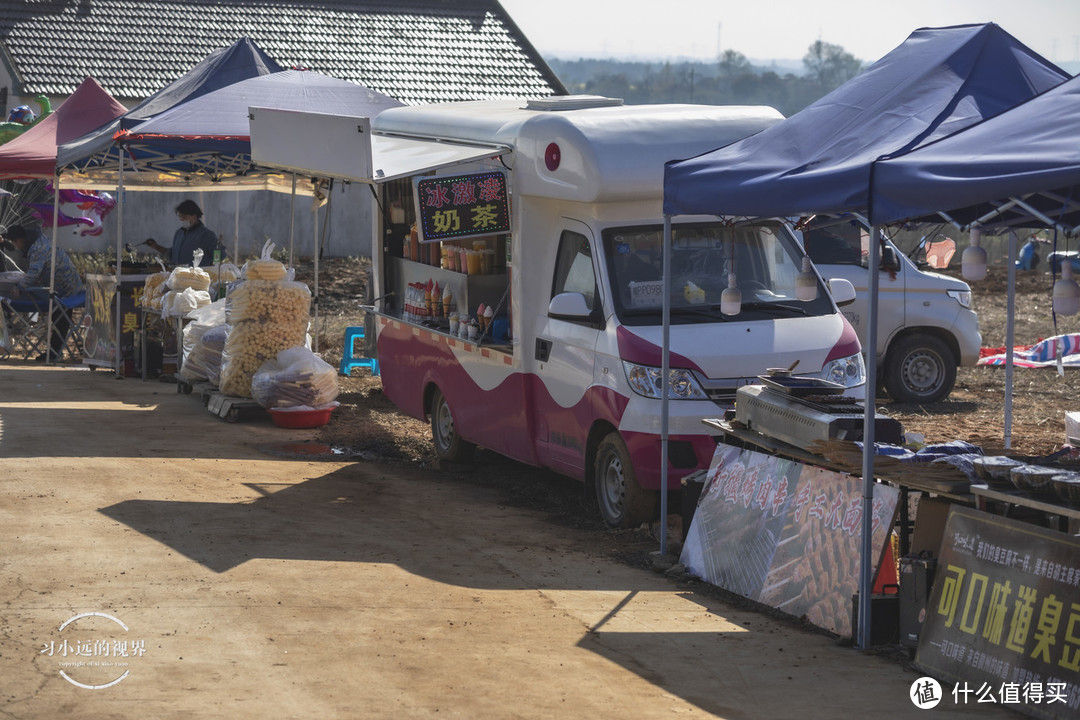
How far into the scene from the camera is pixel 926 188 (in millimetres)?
5660

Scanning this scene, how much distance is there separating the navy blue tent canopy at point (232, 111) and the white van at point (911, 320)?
17.7 ft

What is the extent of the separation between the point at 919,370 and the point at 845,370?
5.92m

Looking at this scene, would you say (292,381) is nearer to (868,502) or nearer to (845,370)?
(845,370)

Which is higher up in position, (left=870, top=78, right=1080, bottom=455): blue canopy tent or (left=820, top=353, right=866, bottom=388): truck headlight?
(left=870, top=78, right=1080, bottom=455): blue canopy tent

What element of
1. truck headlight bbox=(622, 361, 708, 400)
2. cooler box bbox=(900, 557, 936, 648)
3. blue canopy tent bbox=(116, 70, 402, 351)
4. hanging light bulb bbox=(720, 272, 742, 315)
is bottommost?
cooler box bbox=(900, 557, 936, 648)

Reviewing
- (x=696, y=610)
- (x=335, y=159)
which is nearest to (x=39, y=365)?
(x=335, y=159)

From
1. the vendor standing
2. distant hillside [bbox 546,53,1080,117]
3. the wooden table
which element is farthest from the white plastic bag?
distant hillside [bbox 546,53,1080,117]

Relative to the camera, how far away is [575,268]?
938 centimetres

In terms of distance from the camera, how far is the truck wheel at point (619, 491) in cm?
858

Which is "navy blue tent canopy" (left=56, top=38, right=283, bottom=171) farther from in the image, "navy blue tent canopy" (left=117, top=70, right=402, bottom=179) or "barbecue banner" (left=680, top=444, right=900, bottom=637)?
"barbecue banner" (left=680, top=444, right=900, bottom=637)

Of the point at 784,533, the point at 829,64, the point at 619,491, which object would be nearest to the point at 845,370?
the point at 619,491

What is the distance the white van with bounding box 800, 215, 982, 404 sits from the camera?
14141 mm

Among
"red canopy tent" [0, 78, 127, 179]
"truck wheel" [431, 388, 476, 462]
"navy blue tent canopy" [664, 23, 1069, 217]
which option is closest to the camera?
"navy blue tent canopy" [664, 23, 1069, 217]

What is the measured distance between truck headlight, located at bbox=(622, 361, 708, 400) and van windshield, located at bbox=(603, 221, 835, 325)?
43 cm
